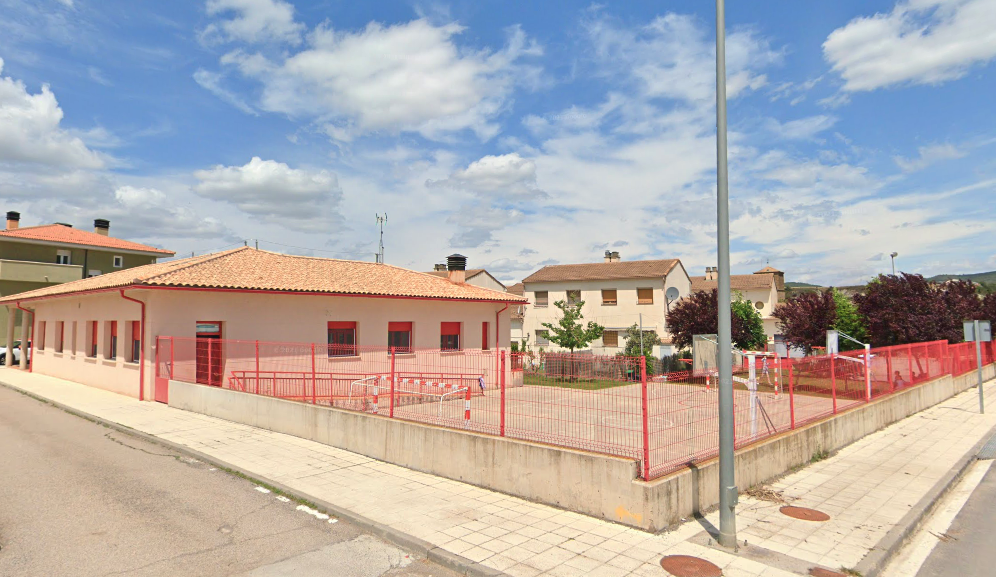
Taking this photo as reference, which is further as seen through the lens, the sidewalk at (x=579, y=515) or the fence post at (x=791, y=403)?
the fence post at (x=791, y=403)

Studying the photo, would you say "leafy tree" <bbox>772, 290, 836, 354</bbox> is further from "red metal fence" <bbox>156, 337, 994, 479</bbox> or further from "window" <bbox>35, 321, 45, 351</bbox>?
"window" <bbox>35, 321, 45, 351</bbox>

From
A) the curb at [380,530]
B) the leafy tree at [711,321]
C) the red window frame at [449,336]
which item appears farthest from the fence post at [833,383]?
the leafy tree at [711,321]

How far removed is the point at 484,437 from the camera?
768cm

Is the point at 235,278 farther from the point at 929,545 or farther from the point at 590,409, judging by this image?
the point at 929,545

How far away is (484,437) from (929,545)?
202 inches

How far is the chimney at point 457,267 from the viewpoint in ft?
84.3

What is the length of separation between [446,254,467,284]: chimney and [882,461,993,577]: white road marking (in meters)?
19.1

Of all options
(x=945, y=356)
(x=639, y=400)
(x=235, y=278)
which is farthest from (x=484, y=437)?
(x=945, y=356)

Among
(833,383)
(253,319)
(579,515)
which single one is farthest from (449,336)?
(579,515)

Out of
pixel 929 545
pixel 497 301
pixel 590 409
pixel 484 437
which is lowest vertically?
pixel 929 545

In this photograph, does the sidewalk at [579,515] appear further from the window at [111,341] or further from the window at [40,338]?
the window at [40,338]

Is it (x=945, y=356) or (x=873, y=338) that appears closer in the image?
(x=945, y=356)

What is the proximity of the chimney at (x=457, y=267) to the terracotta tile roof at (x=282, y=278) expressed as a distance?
48cm

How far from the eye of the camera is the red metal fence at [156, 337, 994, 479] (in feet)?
22.9
